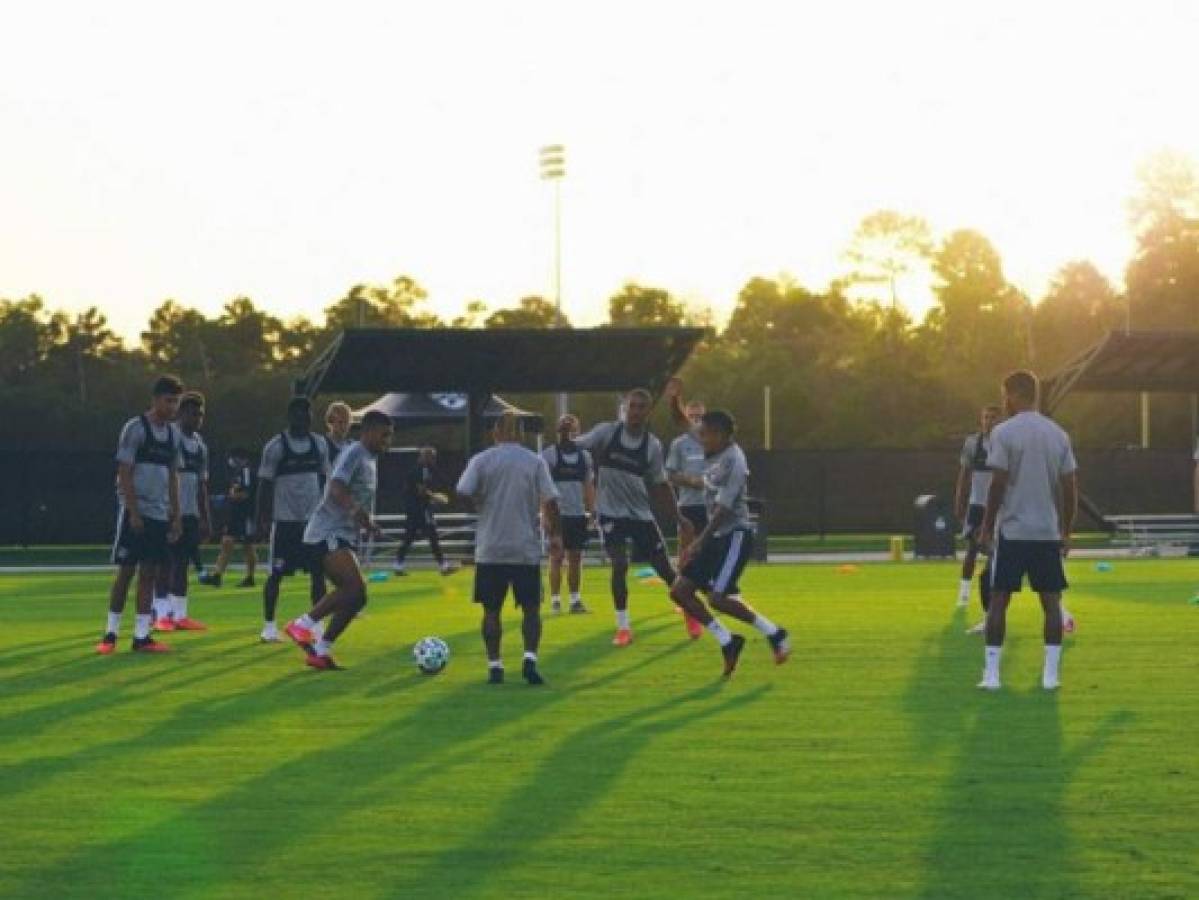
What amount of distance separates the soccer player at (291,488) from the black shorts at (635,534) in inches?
94.4

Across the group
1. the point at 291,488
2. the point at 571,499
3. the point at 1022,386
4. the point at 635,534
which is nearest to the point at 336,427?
the point at 291,488

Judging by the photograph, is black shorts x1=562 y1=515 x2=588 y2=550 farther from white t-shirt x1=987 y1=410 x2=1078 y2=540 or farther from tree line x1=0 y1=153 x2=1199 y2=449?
tree line x1=0 y1=153 x2=1199 y2=449

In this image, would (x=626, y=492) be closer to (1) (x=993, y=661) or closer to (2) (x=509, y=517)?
(2) (x=509, y=517)

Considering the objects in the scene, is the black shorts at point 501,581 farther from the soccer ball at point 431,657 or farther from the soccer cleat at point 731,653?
the soccer cleat at point 731,653

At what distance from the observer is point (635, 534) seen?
19016 millimetres

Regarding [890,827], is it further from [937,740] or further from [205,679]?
[205,679]

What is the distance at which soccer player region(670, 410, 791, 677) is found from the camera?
605 inches

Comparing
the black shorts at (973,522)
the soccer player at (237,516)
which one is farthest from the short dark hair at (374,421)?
the soccer player at (237,516)

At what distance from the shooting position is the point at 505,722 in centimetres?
1270

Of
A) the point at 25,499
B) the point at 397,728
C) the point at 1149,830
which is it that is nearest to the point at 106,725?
the point at 397,728

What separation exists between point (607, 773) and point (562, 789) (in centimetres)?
56

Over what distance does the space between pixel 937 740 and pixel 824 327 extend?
337 ft

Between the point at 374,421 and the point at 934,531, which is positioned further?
the point at 934,531

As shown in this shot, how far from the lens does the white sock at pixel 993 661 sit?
570 inches
